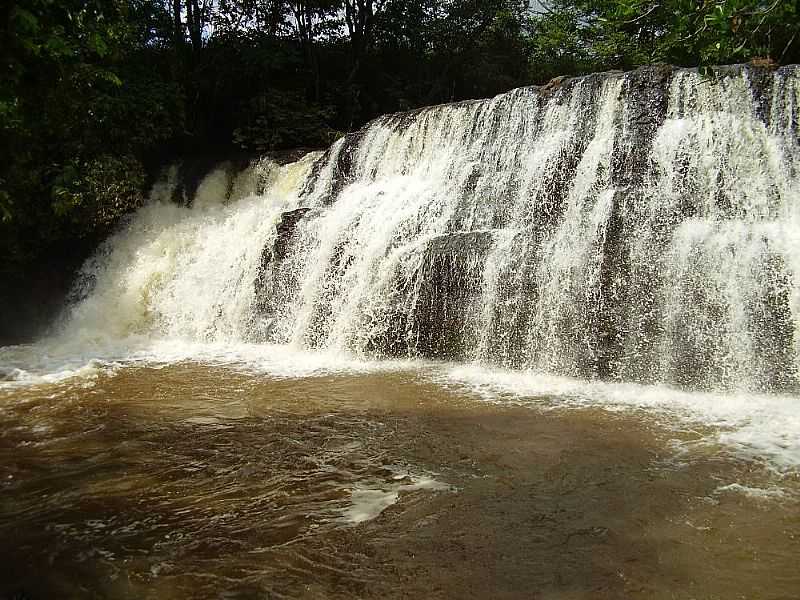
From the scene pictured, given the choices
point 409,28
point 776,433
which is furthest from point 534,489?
point 409,28

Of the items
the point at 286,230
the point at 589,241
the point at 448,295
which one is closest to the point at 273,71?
the point at 286,230

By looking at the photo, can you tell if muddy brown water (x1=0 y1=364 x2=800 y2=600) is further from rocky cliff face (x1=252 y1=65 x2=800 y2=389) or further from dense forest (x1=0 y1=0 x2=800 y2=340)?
dense forest (x1=0 y1=0 x2=800 y2=340)

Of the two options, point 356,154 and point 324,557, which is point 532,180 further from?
point 324,557

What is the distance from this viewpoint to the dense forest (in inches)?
452

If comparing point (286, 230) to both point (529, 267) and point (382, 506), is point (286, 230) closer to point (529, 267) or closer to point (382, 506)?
point (529, 267)

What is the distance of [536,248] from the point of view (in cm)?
786

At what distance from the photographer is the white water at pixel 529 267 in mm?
6566

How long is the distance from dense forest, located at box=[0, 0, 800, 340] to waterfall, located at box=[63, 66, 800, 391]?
1.16 metres

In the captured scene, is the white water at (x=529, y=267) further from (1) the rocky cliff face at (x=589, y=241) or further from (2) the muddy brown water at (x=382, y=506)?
(2) the muddy brown water at (x=382, y=506)

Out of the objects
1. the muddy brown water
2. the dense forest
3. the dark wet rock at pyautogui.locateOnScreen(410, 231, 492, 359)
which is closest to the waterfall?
the dark wet rock at pyautogui.locateOnScreen(410, 231, 492, 359)

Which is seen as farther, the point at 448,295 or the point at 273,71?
the point at 273,71

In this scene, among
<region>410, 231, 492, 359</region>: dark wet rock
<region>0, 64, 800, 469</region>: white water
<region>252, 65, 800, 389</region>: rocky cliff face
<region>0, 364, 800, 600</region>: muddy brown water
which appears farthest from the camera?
<region>410, 231, 492, 359</region>: dark wet rock

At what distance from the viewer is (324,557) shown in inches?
132

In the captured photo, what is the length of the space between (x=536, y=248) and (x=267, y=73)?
11079 mm
